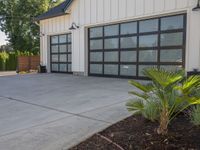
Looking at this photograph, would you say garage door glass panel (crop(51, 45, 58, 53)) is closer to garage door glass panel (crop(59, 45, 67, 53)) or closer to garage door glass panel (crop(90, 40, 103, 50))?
garage door glass panel (crop(59, 45, 67, 53))

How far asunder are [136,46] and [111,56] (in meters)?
1.53

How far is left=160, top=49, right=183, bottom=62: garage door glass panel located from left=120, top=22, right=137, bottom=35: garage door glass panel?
1.73 meters

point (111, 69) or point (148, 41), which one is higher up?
point (148, 41)

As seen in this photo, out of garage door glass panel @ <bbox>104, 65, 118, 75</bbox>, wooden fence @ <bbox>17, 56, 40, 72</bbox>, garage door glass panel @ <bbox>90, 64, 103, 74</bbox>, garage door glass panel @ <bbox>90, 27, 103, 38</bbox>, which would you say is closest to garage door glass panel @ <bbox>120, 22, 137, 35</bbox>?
garage door glass panel @ <bbox>90, 27, 103, 38</bbox>

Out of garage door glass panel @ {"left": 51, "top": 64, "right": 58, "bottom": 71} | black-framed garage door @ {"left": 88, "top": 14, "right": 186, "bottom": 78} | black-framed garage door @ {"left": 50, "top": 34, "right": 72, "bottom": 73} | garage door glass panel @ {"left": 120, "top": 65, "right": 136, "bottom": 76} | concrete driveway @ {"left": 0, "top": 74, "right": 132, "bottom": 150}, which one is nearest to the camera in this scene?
concrete driveway @ {"left": 0, "top": 74, "right": 132, "bottom": 150}

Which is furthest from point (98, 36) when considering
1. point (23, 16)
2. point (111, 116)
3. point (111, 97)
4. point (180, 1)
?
point (23, 16)

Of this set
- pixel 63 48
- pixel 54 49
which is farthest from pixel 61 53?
pixel 54 49

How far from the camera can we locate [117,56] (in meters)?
11.6

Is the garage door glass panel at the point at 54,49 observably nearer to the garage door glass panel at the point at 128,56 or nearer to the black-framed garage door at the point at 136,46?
the black-framed garage door at the point at 136,46

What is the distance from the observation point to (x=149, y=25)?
409 inches

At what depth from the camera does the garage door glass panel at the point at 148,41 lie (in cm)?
1015

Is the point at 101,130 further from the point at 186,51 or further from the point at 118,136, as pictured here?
the point at 186,51

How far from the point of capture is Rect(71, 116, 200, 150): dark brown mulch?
3.26 meters

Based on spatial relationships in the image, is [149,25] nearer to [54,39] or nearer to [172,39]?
[172,39]
